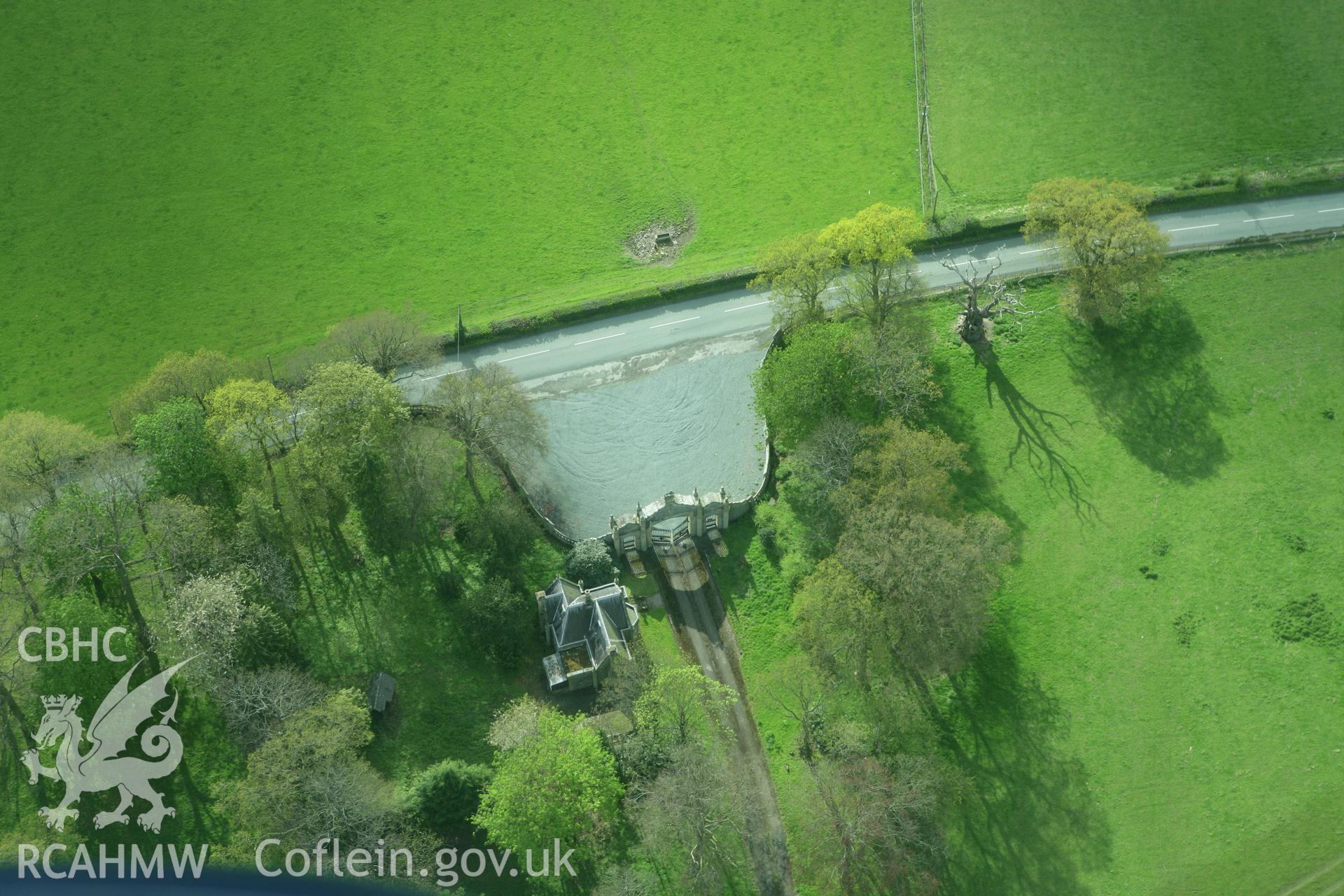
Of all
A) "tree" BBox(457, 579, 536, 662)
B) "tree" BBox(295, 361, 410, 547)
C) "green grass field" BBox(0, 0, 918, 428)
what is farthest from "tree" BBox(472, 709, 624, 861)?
"green grass field" BBox(0, 0, 918, 428)

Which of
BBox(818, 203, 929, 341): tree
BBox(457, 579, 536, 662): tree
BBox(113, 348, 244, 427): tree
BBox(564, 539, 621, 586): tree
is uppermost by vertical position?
BBox(113, 348, 244, 427): tree

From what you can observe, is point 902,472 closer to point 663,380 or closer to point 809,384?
point 809,384

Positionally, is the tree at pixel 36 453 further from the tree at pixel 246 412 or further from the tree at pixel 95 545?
the tree at pixel 246 412

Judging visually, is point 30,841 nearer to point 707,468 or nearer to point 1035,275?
point 707,468

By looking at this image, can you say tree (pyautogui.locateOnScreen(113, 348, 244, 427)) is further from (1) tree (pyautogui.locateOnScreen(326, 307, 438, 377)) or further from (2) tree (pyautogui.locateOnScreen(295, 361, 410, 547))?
(2) tree (pyautogui.locateOnScreen(295, 361, 410, 547))

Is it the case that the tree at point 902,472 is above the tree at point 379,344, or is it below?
below

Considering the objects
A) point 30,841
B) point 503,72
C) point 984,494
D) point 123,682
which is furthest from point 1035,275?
point 30,841

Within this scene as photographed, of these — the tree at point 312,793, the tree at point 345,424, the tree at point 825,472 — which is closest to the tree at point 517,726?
the tree at point 312,793
